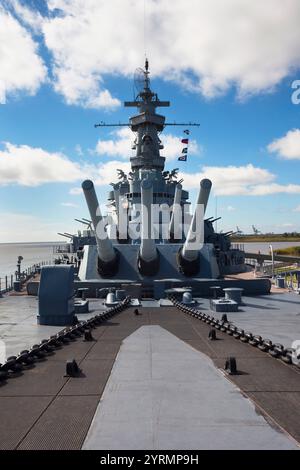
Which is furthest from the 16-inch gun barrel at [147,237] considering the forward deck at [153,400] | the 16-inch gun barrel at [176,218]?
the forward deck at [153,400]

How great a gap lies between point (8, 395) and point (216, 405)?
122 centimetres

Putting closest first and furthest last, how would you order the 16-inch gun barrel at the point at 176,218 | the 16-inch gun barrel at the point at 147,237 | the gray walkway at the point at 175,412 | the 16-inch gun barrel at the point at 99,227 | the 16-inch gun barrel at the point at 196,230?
the gray walkway at the point at 175,412 < the 16-inch gun barrel at the point at 99,227 < the 16-inch gun barrel at the point at 147,237 < the 16-inch gun barrel at the point at 196,230 < the 16-inch gun barrel at the point at 176,218

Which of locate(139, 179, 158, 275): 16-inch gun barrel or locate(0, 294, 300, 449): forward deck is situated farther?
locate(139, 179, 158, 275): 16-inch gun barrel

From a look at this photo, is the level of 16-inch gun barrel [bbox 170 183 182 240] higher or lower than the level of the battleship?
higher

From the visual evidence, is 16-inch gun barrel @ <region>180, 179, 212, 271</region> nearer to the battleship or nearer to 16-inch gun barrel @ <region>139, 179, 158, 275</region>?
the battleship

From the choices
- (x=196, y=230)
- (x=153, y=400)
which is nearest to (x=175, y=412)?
(x=153, y=400)

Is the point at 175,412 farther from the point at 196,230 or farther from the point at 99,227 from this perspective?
the point at 196,230

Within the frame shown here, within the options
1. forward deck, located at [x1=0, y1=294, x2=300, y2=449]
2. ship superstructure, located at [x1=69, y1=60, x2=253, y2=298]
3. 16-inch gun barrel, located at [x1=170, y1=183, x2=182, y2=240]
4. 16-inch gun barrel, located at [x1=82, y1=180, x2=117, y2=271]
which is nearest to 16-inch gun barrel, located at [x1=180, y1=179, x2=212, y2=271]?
ship superstructure, located at [x1=69, y1=60, x2=253, y2=298]

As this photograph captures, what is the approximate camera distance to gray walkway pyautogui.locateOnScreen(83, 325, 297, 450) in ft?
5.42

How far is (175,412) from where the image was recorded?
6.44 ft

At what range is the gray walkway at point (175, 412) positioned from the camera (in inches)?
65.1

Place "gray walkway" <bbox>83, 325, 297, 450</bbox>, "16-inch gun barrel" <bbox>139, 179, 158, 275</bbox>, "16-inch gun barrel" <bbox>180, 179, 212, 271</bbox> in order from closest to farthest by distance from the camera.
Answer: "gray walkway" <bbox>83, 325, 297, 450</bbox>
"16-inch gun barrel" <bbox>139, 179, 158, 275</bbox>
"16-inch gun barrel" <bbox>180, 179, 212, 271</bbox>

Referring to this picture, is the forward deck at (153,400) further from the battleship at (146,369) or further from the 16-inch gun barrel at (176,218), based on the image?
the 16-inch gun barrel at (176,218)
